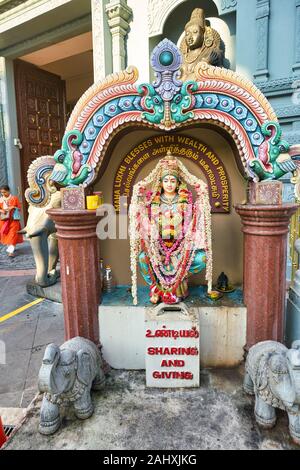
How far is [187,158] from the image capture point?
4203 mm

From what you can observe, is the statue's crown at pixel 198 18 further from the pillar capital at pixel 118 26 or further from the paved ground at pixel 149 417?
the paved ground at pixel 149 417

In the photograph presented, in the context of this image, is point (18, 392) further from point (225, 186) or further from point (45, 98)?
point (45, 98)

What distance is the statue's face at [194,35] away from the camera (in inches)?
314

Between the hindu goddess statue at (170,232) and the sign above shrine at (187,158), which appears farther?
the sign above shrine at (187,158)

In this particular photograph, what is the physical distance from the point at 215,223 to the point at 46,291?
3.95 m

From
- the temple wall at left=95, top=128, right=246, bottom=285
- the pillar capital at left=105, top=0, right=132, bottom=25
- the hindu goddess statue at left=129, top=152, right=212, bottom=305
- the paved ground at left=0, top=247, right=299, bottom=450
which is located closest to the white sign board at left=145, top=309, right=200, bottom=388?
the paved ground at left=0, top=247, right=299, bottom=450

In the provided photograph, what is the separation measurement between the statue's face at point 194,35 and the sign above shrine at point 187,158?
5373mm

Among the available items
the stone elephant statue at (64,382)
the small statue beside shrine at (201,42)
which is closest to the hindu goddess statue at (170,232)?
the stone elephant statue at (64,382)

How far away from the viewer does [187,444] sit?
2717mm

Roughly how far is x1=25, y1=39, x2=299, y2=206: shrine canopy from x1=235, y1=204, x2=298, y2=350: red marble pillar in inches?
17.4

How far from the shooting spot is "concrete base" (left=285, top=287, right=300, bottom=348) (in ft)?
12.2

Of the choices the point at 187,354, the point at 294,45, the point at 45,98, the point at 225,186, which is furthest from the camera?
the point at 45,98

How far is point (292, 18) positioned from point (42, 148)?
972 cm
